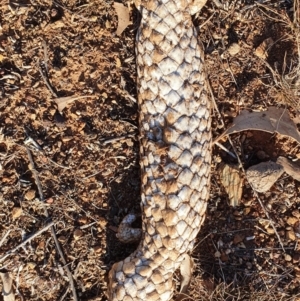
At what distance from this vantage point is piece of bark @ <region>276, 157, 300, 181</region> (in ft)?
7.63

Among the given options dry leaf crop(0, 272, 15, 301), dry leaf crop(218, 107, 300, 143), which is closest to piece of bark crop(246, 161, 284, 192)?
dry leaf crop(218, 107, 300, 143)

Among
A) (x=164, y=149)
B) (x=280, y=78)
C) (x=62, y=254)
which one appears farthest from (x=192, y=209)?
(x=280, y=78)

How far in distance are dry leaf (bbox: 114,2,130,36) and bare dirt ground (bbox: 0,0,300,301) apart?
0.08 ft

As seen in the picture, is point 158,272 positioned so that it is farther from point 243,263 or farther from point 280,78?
point 280,78

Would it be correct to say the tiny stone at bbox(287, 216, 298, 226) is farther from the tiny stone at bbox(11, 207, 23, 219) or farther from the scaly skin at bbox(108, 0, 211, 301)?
the tiny stone at bbox(11, 207, 23, 219)

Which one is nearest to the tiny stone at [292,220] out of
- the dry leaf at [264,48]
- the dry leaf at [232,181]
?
the dry leaf at [232,181]

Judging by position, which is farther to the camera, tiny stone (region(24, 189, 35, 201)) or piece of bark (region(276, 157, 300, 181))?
piece of bark (region(276, 157, 300, 181))

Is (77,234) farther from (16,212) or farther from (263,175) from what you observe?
(263,175)

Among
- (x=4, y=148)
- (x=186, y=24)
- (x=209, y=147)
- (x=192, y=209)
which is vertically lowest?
(x=192, y=209)

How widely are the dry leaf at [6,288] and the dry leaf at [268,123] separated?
38.1 inches

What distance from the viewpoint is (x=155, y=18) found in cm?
212

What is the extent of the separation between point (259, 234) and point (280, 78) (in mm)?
610

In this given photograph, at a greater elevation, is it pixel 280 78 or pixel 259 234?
pixel 280 78

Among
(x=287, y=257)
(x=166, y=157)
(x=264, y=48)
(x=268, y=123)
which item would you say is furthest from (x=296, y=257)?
(x=264, y=48)
